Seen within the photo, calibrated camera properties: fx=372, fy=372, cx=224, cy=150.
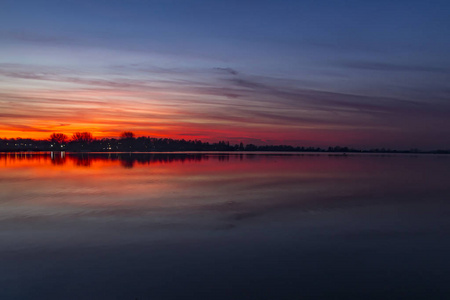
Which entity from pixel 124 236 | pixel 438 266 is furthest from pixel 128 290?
pixel 438 266

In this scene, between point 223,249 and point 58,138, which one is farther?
point 58,138

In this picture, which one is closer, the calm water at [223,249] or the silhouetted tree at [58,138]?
the calm water at [223,249]

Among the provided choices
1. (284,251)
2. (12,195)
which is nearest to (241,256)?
(284,251)

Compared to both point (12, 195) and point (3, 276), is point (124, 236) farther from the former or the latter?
point (12, 195)

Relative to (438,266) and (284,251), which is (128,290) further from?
(438,266)

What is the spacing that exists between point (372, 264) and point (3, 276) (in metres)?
7.43

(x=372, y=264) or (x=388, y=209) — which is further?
(x=388, y=209)

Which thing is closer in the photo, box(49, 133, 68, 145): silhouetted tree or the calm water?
the calm water

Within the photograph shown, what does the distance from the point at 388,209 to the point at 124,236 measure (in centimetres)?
1034

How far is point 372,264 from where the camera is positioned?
7.97m

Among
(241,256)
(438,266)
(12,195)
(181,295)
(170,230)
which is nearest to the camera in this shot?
(181,295)

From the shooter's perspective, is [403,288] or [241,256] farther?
[241,256]

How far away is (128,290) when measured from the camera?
6594mm

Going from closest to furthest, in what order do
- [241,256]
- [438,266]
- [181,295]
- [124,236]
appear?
[181,295]
[438,266]
[241,256]
[124,236]
